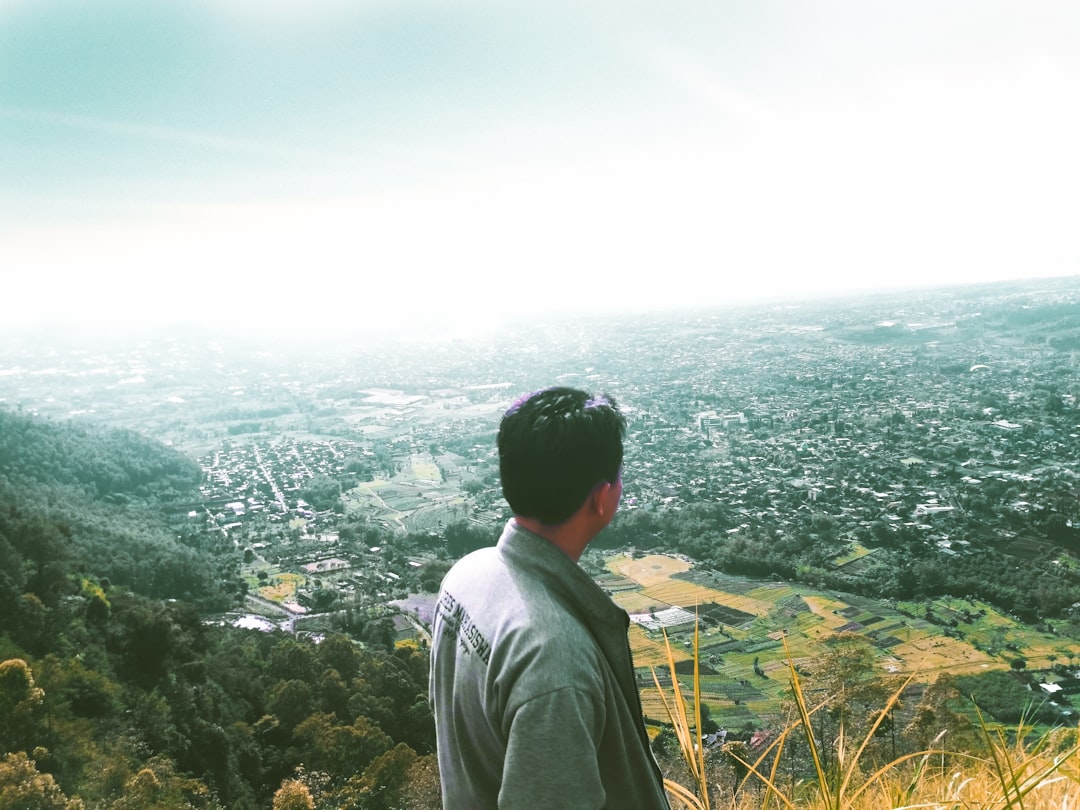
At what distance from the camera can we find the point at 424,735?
10430 millimetres

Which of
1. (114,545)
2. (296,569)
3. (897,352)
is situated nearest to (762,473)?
(296,569)

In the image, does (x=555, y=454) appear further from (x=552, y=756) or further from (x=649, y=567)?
(x=649, y=567)

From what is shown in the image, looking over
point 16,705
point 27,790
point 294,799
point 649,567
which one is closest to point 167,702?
point 16,705

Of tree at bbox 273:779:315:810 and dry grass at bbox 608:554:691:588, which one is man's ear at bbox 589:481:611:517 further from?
dry grass at bbox 608:554:691:588

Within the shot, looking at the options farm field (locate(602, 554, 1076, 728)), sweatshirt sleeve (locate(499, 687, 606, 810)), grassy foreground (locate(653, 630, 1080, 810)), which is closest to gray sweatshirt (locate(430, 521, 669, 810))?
sweatshirt sleeve (locate(499, 687, 606, 810))

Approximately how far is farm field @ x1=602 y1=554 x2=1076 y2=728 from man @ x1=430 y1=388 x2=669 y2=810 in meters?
11.2

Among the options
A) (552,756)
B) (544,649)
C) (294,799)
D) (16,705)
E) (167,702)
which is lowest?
(167,702)

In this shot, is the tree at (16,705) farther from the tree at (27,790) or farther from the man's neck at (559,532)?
the man's neck at (559,532)

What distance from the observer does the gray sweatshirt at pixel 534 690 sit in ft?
2.39

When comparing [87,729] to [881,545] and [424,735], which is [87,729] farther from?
[881,545]

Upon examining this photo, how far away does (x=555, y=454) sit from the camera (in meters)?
0.92

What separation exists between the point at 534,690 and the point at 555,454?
31 cm

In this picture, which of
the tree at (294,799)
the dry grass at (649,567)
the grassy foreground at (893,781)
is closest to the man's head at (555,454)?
the grassy foreground at (893,781)

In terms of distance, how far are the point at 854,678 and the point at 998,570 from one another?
11.3 metres
